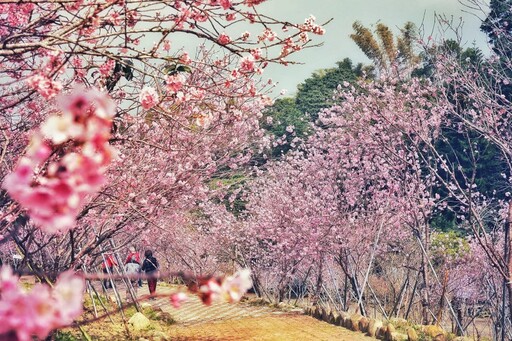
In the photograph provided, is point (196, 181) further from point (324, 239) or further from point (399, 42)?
point (399, 42)

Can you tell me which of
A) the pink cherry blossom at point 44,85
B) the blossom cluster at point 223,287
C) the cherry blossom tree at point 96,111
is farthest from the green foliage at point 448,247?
the blossom cluster at point 223,287

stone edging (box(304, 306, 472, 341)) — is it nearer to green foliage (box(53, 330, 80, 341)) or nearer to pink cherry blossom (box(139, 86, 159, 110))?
green foliage (box(53, 330, 80, 341))

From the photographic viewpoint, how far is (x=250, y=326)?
1173 cm

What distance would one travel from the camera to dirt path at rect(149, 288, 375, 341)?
10.5 metres

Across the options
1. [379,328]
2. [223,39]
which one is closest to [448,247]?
[379,328]

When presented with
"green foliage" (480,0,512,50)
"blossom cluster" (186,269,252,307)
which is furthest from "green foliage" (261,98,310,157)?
"blossom cluster" (186,269,252,307)

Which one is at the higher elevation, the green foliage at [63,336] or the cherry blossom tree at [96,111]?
the cherry blossom tree at [96,111]

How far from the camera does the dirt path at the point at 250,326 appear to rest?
10.5 m

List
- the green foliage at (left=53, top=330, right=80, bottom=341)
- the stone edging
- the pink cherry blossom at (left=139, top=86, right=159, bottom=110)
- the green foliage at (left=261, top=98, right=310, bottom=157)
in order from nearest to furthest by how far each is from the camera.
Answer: the pink cherry blossom at (left=139, top=86, right=159, bottom=110) → the green foliage at (left=53, top=330, right=80, bottom=341) → the stone edging → the green foliage at (left=261, top=98, right=310, bottom=157)

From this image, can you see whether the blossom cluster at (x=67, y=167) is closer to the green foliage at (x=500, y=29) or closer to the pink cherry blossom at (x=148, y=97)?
the pink cherry blossom at (x=148, y=97)

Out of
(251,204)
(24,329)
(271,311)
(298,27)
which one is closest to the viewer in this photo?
(24,329)

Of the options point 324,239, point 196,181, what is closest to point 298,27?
point 196,181

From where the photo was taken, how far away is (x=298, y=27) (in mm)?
4449

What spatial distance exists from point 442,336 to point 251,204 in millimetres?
11804
